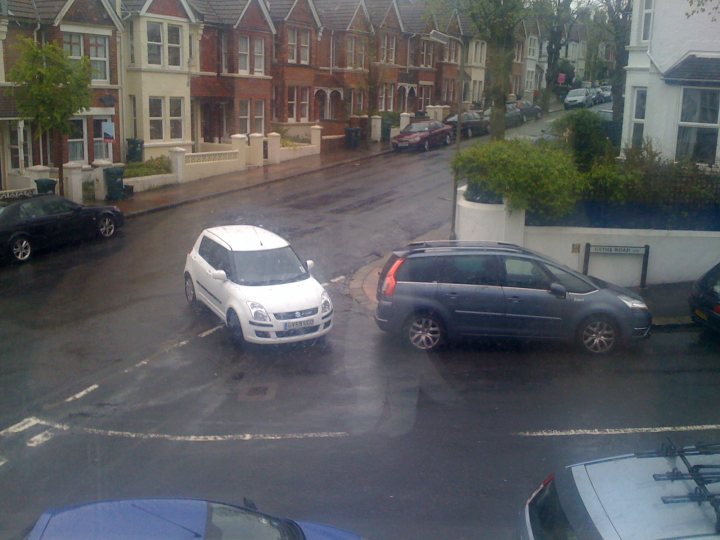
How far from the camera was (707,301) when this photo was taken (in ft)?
42.9

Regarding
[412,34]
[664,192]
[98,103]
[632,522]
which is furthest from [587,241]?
[412,34]

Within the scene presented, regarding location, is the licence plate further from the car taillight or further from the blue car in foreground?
the blue car in foreground

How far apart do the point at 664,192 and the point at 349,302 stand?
6820 mm

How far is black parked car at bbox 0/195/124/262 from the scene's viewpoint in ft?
60.4

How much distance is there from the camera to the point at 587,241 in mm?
16641

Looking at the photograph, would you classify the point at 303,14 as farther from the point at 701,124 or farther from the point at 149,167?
the point at 701,124

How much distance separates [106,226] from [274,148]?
1455cm

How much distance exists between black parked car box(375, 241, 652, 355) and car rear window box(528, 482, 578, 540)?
7439mm

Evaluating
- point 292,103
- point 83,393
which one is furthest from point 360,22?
point 83,393

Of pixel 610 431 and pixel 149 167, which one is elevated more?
pixel 149 167

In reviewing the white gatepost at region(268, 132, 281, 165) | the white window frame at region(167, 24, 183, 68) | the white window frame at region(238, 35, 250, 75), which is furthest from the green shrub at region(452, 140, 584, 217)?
the white window frame at region(238, 35, 250, 75)

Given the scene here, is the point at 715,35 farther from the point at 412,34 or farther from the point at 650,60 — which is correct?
the point at 412,34

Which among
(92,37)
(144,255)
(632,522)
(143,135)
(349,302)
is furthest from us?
(143,135)

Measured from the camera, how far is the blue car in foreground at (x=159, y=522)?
4.37 meters
